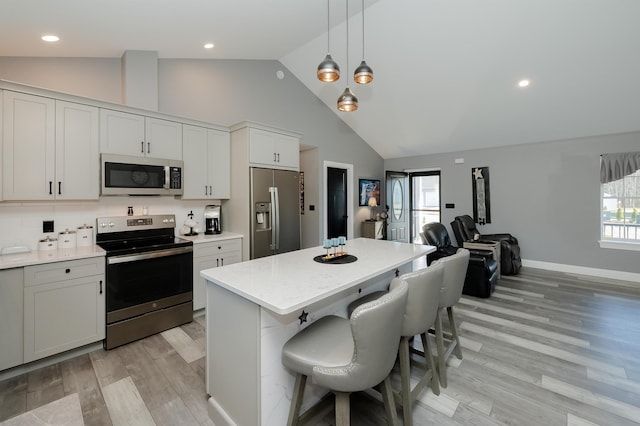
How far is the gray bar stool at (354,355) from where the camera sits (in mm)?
1172

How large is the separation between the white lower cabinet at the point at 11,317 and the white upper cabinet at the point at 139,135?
1.33 m

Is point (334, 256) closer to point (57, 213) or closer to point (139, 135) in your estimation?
point (139, 135)

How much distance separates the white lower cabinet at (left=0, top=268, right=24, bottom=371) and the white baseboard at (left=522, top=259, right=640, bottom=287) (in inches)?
287

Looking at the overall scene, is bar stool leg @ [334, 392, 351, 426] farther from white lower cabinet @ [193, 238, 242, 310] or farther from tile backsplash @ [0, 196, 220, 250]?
tile backsplash @ [0, 196, 220, 250]

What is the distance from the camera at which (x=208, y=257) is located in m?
3.31

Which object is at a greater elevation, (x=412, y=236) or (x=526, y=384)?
(x=412, y=236)

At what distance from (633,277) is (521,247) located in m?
1.55

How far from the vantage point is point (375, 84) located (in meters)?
4.87

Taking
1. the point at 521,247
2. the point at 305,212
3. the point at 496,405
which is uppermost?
the point at 305,212

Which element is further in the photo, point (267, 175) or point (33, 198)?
point (267, 175)

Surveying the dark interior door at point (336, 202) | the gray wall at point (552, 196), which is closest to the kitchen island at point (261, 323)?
the dark interior door at point (336, 202)

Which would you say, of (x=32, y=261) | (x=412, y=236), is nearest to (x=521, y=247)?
(x=412, y=236)

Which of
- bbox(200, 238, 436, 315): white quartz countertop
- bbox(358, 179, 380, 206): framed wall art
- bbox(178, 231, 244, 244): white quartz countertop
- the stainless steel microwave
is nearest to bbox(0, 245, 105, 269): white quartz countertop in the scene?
the stainless steel microwave

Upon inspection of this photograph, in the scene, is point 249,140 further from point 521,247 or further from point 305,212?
point 521,247
